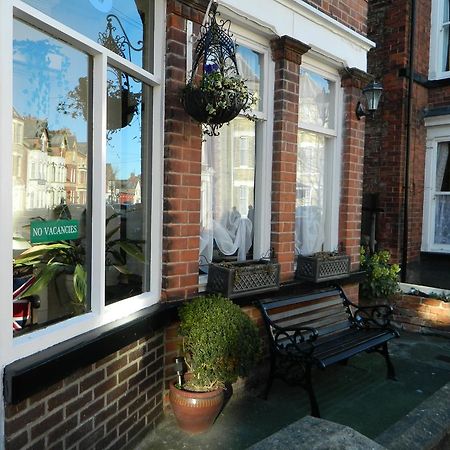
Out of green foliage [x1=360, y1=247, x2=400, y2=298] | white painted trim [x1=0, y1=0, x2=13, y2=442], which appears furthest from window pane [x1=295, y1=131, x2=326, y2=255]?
white painted trim [x1=0, y1=0, x2=13, y2=442]

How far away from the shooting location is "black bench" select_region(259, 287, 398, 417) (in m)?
3.68

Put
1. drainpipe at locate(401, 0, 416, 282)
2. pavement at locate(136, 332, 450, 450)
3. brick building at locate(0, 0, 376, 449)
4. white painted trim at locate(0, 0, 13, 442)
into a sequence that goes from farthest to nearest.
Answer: drainpipe at locate(401, 0, 416, 282)
pavement at locate(136, 332, 450, 450)
brick building at locate(0, 0, 376, 449)
white painted trim at locate(0, 0, 13, 442)

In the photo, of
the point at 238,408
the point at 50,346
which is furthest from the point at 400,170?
the point at 50,346

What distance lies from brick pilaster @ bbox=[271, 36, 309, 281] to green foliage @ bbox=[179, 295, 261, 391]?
4.12 ft

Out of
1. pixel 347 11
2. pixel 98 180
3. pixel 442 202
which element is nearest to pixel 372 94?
pixel 347 11

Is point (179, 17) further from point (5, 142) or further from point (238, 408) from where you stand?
point (238, 408)

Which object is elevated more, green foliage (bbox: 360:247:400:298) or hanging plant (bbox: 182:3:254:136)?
hanging plant (bbox: 182:3:254:136)

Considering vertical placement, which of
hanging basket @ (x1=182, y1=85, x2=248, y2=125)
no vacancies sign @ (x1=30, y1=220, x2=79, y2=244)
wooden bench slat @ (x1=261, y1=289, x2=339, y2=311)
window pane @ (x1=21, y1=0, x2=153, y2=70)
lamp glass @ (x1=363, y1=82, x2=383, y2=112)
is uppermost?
lamp glass @ (x1=363, y1=82, x2=383, y2=112)

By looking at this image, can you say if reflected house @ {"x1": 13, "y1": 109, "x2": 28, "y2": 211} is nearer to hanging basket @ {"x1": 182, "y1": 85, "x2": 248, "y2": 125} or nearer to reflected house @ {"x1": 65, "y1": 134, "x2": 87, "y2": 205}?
reflected house @ {"x1": 65, "y1": 134, "x2": 87, "y2": 205}

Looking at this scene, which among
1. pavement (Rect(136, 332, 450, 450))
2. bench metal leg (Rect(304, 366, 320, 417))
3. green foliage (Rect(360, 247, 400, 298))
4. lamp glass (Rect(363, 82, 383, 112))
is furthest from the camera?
green foliage (Rect(360, 247, 400, 298))

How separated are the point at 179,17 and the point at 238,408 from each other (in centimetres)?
306

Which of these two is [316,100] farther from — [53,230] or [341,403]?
[53,230]

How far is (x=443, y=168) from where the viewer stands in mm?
7797

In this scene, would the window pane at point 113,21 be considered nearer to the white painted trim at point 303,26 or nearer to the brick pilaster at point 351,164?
the white painted trim at point 303,26
